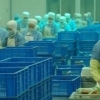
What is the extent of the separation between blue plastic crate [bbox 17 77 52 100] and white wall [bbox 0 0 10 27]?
732 inches

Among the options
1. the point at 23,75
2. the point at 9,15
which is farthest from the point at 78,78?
the point at 9,15

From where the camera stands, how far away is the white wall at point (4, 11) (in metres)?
26.6

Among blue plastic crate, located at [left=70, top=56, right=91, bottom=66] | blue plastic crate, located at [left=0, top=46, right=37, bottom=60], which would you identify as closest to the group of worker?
blue plastic crate, located at [left=70, top=56, right=91, bottom=66]

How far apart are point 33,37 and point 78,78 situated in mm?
6300

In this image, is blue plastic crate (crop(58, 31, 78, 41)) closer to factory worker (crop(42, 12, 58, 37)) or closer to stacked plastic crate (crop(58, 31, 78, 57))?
stacked plastic crate (crop(58, 31, 78, 57))

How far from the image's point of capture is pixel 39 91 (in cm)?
762

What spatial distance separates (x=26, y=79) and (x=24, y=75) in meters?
0.11

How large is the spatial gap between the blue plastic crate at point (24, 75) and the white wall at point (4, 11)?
18.5 metres

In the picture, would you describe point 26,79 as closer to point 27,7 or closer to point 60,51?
point 60,51

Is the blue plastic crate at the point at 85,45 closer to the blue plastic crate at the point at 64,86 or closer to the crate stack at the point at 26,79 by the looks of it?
the crate stack at the point at 26,79

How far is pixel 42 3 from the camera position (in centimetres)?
3002

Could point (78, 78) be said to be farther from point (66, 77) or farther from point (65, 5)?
point (65, 5)

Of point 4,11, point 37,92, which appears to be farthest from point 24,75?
point 4,11

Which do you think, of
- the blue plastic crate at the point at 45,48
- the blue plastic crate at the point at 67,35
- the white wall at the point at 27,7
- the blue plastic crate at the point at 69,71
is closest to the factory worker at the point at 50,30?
the blue plastic crate at the point at 67,35
